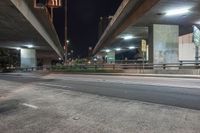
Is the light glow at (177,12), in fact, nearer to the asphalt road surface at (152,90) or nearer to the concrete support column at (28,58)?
the asphalt road surface at (152,90)

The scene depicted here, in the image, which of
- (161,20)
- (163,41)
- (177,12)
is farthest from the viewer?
(163,41)

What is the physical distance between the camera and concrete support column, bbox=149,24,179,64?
99.8 ft

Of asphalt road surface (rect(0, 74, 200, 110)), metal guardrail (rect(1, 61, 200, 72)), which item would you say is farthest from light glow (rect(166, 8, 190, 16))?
asphalt road surface (rect(0, 74, 200, 110))

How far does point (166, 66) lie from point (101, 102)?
1969 cm

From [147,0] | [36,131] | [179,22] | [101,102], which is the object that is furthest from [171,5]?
[36,131]

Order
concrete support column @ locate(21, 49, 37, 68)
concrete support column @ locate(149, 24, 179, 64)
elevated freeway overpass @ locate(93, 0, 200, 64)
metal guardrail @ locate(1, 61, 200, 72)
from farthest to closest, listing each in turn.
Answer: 1. concrete support column @ locate(21, 49, 37, 68)
2. concrete support column @ locate(149, 24, 179, 64)
3. metal guardrail @ locate(1, 61, 200, 72)
4. elevated freeway overpass @ locate(93, 0, 200, 64)

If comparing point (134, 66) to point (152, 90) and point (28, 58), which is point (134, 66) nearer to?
point (152, 90)

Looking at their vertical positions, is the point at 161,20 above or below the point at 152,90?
above

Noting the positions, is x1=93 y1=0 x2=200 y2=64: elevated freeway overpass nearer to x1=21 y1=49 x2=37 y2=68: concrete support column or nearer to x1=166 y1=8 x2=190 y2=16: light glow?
x1=166 y1=8 x2=190 y2=16: light glow

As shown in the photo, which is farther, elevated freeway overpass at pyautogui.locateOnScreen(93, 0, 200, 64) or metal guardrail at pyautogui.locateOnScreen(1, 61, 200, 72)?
metal guardrail at pyautogui.locateOnScreen(1, 61, 200, 72)

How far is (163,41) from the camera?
100 ft

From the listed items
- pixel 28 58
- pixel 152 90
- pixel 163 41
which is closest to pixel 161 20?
pixel 163 41

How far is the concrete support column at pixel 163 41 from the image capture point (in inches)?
1197

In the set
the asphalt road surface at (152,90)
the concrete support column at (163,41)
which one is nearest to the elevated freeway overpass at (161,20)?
the concrete support column at (163,41)
